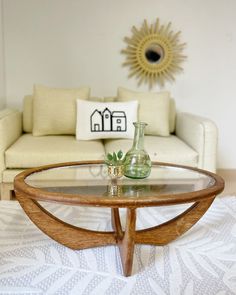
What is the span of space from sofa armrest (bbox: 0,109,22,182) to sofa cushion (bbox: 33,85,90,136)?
14 cm

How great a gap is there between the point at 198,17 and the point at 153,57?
0.56 m

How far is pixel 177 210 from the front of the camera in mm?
2035

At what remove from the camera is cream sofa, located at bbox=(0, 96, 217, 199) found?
2.07 meters

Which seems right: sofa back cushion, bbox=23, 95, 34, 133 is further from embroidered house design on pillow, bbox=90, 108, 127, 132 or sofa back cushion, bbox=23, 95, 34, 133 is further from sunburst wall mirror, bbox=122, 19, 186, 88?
sunburst wall mirror, bbox=122, 19, 186, 88

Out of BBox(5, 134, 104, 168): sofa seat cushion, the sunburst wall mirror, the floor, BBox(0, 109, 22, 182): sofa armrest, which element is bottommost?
the floor

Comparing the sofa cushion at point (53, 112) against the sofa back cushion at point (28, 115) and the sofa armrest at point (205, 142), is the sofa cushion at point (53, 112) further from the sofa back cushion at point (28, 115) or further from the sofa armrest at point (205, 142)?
the sofa armrest at point (205, 142)

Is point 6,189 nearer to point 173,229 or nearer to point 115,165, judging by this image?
point 115,165

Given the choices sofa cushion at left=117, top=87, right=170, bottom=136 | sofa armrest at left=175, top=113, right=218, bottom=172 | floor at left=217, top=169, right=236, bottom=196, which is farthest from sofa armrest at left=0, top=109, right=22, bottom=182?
floor at left=217, top=169, right=236, bottom=196

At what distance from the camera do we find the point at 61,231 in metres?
1.44

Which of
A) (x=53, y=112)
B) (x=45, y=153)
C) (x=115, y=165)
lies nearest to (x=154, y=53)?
(x=53, y=112)

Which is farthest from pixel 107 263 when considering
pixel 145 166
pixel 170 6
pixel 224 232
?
pixel 170 6

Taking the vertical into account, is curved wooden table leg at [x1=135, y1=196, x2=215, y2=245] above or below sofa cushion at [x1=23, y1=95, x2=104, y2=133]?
below

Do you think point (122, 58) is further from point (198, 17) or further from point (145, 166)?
point (145, 166)

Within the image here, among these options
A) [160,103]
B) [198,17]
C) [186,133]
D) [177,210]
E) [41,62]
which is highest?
[198,17]
